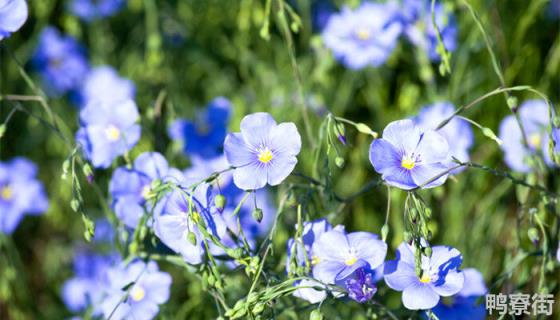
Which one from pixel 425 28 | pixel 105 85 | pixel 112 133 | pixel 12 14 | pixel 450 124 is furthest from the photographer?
pixel 105 85

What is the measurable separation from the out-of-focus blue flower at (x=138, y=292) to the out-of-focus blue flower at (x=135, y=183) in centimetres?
15

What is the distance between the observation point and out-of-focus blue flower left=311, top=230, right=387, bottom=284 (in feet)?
6.21

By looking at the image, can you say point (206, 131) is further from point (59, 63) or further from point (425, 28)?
point (59, 63)

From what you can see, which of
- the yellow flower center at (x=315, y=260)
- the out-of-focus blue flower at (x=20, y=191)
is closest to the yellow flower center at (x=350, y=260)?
the yellow flower center at (x=315, y=260)

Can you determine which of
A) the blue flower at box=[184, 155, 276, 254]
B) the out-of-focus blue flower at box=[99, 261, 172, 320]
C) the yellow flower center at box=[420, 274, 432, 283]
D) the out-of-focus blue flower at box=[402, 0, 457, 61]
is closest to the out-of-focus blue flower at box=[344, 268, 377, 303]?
the yellow flower center at box=[420, 274, 432, 283]

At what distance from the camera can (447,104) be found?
2.89 meters

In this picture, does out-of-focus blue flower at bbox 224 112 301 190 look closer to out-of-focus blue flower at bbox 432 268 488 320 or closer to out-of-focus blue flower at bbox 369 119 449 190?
out-of-focus blue flower at bbox 369 119 449 190

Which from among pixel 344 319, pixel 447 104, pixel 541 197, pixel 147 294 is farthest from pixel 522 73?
pixel 147 294

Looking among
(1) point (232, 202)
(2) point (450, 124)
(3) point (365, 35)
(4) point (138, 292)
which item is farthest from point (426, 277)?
(3) point (365, 35)

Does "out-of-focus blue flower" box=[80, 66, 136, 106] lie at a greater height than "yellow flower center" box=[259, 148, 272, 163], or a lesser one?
lesser

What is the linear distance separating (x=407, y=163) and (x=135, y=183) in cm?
92

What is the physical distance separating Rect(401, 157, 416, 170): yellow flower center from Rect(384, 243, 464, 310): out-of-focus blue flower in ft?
0.71

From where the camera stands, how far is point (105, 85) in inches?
136

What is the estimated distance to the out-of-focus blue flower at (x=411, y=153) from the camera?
6.03ft
